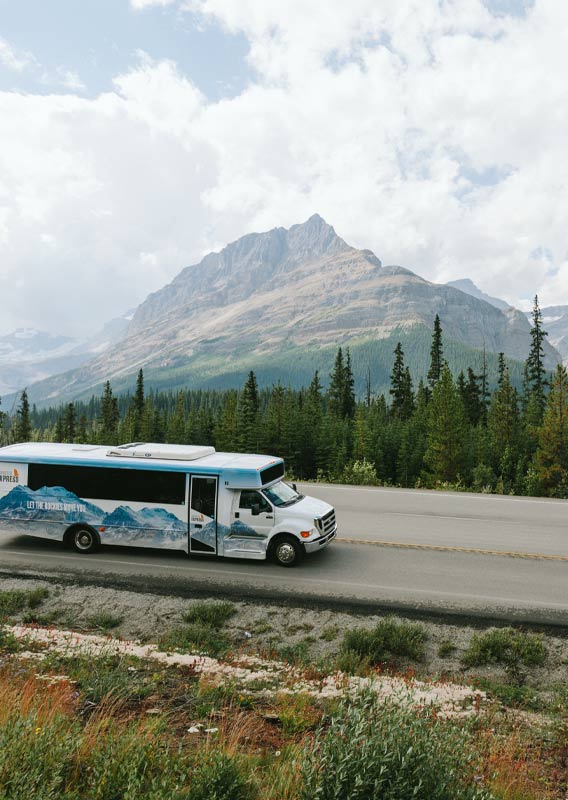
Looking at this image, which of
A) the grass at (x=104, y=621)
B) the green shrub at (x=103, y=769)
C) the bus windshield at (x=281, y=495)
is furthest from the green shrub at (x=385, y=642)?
the green shrub at (x=103, y=769)

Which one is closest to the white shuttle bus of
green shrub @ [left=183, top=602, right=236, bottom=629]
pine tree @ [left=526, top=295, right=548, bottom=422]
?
green shrub @ [left=183, top=602, right=236, bottom=629]

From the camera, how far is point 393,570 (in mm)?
13945

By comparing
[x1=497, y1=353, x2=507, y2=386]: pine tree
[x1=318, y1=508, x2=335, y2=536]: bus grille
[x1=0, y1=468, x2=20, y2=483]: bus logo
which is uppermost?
[x1=497, y1=353, x2=507, y2=386]: pine tree

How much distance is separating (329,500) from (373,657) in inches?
512

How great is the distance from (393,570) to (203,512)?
499cm

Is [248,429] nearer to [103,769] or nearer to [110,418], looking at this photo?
[110,418]

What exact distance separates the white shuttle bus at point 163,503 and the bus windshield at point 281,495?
3 centimetres

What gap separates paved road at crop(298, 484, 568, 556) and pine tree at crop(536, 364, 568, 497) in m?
31.8

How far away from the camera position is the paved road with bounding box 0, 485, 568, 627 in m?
12.1

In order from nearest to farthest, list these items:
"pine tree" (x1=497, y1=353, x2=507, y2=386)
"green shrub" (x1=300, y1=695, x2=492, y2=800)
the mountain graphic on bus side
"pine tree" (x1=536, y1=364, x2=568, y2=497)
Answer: "green shrub" (x1=300, y1=695, x2=492, y2=800), the mountain graphic on bus side, "pine tree" (x1=536, y1=364, x2=568, y2=497), "pine tree" (x1=497, y1=353, x2=507, y2=386)

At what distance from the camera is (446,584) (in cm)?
1295

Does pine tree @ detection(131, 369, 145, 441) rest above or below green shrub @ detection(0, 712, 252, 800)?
above

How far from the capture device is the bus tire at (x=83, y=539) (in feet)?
48.8

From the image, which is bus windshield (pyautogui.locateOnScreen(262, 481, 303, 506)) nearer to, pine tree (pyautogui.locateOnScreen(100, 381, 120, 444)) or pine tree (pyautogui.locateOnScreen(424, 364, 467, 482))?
pine tree (pyautogui.locateOnScreen(424, 364, 467, 482))
